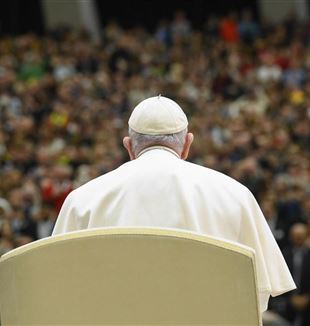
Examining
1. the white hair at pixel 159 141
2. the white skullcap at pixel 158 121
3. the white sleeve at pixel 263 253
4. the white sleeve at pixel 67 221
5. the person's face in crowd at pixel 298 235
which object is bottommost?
the person's face in crowd at pixel 298 235

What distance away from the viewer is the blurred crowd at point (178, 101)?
52.7 ft

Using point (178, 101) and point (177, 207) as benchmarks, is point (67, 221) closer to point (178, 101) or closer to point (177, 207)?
point (177, 207)

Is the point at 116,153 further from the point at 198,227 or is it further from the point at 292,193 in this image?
the point at 198,227

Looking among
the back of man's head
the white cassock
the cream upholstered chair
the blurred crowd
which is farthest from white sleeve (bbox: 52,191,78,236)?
the blurred crowd

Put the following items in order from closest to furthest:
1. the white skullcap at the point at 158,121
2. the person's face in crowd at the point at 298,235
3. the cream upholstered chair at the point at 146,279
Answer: the cream upholstered chair at the point at 146,279
the white skullcap at the point at 158,121
the person's face in crowd at the point at 298,235

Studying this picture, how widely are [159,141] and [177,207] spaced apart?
40 centimetres

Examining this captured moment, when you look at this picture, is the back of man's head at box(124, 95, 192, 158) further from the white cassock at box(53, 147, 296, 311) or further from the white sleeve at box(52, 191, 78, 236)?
the white sleeve at box(52, 191, 78, 236)

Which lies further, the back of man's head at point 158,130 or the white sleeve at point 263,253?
the back of man's head at point 158,130

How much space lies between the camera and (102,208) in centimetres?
565

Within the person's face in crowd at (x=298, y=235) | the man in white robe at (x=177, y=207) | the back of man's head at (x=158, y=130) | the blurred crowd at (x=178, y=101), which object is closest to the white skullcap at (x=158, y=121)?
the back of man's head at (x=158, y=130)

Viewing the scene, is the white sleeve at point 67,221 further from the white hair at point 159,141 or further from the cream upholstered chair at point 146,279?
the cream upholstered chair at point 146,279

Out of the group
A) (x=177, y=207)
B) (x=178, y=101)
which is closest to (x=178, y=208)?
(x=177, y=207)

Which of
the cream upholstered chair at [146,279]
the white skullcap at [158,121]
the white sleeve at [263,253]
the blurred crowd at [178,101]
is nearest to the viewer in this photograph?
the cream upholstered chair at [146,279]

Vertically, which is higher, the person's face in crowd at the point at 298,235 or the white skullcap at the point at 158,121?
the white skullcap at the point at 158,121
